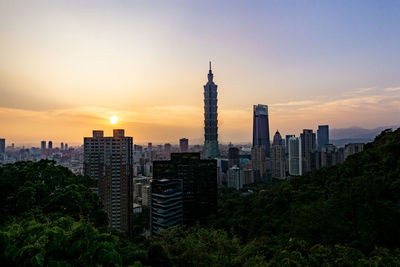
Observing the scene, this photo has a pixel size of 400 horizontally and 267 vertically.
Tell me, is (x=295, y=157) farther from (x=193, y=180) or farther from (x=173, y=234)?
(x=173, y=234)

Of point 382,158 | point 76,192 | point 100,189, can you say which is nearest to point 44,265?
point 76,192

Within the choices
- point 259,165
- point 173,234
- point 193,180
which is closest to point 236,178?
point 259,165

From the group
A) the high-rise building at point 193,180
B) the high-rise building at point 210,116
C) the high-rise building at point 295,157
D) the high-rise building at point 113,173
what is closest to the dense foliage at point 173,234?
the high-rise building at point 193,180

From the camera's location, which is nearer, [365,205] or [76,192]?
[76,192]

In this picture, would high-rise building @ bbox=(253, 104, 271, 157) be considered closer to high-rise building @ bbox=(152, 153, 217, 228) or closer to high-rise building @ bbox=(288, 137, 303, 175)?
high-rise building @ bbox=(288, 137, 303, 175)

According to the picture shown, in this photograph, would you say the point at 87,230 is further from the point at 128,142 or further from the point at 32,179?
the point at 128,142

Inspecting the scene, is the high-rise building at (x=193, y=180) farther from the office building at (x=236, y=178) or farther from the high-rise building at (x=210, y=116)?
the high-rise building at (x=210, y=116)

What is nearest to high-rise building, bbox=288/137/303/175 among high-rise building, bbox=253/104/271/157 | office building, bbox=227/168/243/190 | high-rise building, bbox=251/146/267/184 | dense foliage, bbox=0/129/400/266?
high-rise building, bbox=251/146/267/184
